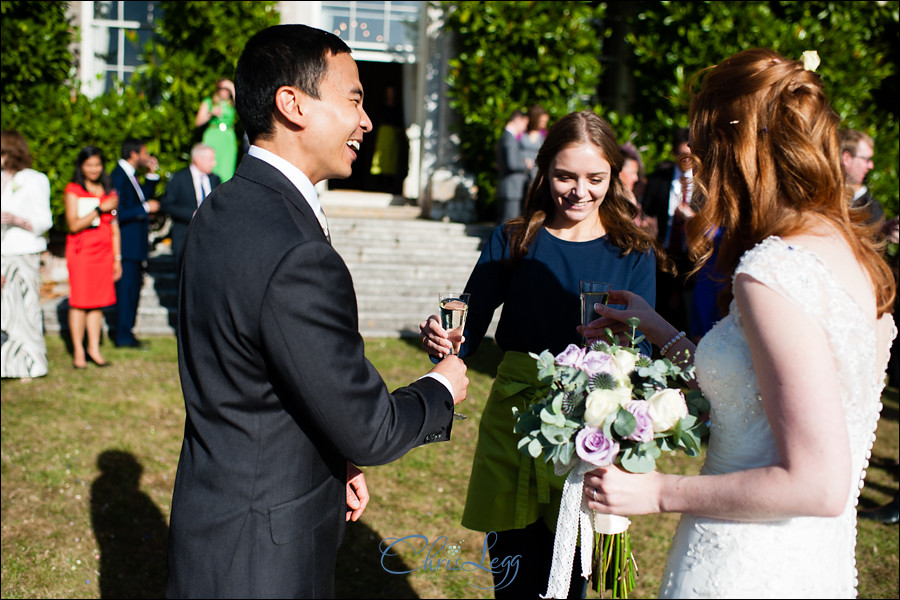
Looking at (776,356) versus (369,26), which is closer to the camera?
(776,356)

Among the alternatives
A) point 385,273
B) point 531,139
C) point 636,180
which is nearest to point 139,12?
point 385,273

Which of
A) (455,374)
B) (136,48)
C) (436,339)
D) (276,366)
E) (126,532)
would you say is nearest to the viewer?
Answer: (276,366)

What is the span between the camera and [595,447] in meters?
1.96

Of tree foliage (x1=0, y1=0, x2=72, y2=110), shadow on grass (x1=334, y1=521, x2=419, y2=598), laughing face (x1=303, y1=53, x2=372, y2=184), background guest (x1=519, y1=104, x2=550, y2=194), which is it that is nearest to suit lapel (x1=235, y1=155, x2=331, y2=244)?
laughing face (x1=303, y1=53, x2=372, y2=184)

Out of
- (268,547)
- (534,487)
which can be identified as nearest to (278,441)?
(268,547)

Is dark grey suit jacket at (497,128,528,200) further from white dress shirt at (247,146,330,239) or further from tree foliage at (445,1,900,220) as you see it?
white dress shirt at (247,146,330,239)

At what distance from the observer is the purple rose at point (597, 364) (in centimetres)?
205

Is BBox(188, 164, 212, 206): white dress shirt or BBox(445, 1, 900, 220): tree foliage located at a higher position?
BBox(445, 1, 900, 220): tree foliage

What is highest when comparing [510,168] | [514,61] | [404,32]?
[404,32]

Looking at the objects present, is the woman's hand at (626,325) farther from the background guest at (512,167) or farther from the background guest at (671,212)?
the background guest at (512,167)

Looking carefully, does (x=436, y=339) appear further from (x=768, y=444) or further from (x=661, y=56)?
(x=661, y=56)

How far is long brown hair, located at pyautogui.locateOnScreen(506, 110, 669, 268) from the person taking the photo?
3172mm

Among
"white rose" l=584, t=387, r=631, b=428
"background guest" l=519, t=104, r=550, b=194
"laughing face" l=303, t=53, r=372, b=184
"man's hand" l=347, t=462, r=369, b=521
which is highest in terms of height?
"background guest" l=519, t=104, r=550, b=194

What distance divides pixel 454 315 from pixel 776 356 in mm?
1117
